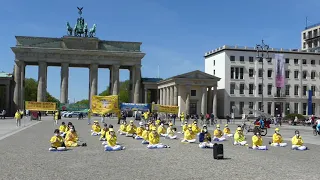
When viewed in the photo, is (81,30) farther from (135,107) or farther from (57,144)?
(57,144)

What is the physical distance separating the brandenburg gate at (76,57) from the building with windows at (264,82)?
2010 centimetres

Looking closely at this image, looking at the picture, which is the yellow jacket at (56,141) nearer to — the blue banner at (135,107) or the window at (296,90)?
the blue banner at (135,107)

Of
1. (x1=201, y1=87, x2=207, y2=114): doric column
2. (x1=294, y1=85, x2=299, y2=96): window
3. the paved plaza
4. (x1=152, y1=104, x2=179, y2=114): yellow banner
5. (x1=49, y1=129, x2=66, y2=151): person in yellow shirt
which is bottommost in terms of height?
the paved plaza

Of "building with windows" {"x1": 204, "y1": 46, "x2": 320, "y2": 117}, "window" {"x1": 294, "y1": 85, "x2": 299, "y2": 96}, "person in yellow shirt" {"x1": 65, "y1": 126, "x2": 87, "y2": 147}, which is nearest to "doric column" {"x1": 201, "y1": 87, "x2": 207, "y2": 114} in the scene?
"building with windows" {"x1": 204, "y1": 46, "x2": 320, "y2": 117}

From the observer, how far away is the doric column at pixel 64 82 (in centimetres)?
9847

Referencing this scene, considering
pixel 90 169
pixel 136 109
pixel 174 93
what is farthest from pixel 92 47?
pixel 90 169

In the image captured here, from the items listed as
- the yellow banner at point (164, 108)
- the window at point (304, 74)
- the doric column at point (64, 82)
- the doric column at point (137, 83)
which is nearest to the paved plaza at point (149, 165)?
the yellow banner at point (164, 108)

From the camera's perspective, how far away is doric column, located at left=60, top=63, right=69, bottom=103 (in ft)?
323

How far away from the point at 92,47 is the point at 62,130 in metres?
71.0

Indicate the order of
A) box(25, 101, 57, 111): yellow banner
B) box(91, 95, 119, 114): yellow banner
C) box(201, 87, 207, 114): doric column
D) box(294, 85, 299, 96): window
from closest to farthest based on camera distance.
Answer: box(91, 95, 119, 114): yellow banner, box(25, 101, 57, 111): yellow banner, box(201, 87, 207, 114): doric column, box(294, 85, 299, 96): window

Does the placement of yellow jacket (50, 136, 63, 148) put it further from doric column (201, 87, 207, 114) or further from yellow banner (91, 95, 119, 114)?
doric column (201, 87, 207, 114)

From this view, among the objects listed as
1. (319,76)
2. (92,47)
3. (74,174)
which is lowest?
(74,174)

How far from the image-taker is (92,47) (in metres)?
101

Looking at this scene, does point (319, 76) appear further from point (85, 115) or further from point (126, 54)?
point (85, 115)
